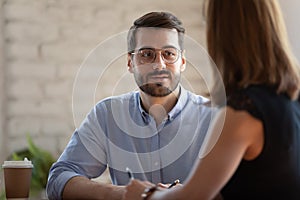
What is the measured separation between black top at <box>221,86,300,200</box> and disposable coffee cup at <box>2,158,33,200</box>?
625 millimetres

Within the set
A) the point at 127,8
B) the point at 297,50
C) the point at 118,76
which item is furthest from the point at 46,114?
the point at 297,50

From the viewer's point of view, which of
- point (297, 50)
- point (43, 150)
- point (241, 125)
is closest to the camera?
point (241, 125)

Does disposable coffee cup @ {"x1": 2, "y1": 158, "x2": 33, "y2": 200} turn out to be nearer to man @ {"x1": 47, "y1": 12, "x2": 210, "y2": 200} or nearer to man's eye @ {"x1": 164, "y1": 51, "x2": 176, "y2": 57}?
man @ {"x1": 47, "y1": 12, "x2": 210, "y2": 200}

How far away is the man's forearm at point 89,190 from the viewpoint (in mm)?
1481

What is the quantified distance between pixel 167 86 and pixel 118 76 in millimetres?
741

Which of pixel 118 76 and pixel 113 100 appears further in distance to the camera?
pixel 118 76

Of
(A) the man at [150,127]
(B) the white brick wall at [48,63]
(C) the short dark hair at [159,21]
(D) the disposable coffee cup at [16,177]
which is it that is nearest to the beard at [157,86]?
(A) the man at [150,127]

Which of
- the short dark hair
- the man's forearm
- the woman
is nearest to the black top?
the woman

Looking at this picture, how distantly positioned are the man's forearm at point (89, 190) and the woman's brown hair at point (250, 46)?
20.7 inches

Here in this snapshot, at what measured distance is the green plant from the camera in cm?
224

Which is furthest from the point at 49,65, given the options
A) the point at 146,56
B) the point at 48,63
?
the point at 146,56

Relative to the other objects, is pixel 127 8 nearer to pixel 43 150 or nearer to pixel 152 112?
pixel 43 150

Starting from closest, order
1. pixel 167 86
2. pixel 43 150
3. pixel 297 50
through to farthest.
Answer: pixel 167 86 → pixel 297 50 → pixel 43 150

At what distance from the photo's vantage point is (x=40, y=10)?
2.37 meters
